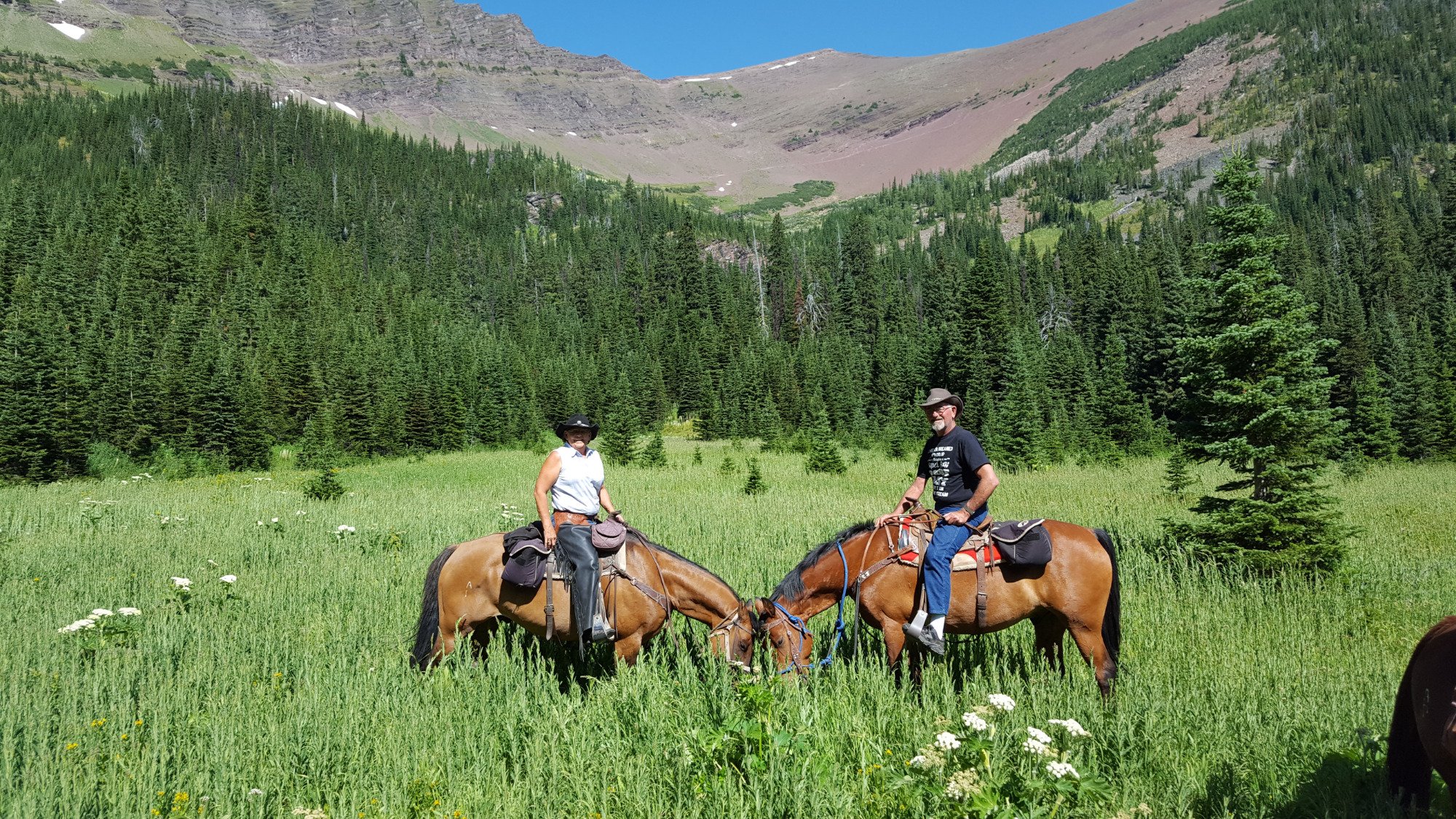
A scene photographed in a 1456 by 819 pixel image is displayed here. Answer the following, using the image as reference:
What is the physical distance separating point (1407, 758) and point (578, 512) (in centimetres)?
573

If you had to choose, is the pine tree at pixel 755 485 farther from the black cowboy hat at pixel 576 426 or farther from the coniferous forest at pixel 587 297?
the black cowboy hat at pixel 576 426

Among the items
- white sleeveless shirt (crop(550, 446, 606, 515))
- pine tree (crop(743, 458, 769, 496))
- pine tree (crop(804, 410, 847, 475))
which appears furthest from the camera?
pine tree (crop(804, 410, 847, 475))

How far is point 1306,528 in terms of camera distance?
33.6ft

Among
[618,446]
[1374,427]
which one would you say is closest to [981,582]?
[618,446]

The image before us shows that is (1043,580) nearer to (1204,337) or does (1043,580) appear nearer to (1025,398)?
(1204,337)

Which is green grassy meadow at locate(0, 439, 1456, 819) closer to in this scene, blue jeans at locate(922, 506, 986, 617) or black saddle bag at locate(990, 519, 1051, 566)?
blue jeans at locate(922, 506, 986, 617)

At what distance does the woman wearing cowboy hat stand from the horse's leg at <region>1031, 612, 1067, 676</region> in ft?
13.5

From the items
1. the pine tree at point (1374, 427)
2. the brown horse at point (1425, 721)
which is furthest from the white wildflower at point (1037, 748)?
the pine tree at point (1374, 427)

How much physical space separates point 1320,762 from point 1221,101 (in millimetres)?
245181

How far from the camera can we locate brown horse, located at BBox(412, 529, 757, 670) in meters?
6.27

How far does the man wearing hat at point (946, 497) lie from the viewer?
6137mm

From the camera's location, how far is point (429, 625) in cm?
657

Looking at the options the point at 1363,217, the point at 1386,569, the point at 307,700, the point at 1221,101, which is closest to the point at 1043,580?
the point at 307,700

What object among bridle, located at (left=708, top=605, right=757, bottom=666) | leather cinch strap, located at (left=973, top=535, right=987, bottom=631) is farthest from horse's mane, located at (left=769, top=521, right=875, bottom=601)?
leather cinch strap, located at (left=973, top=535, right=987, bottom=631)
